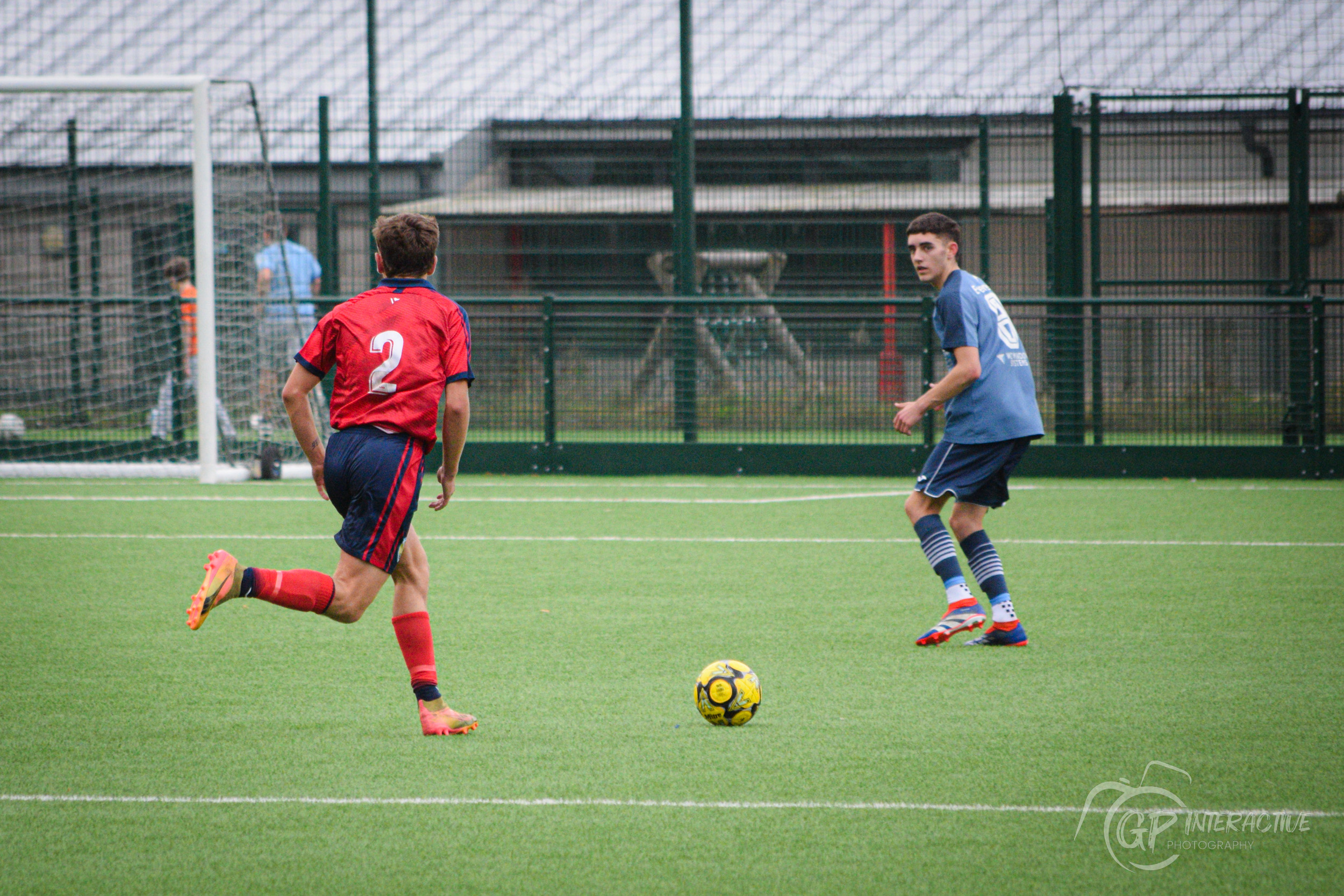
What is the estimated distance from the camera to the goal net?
36.8 ft

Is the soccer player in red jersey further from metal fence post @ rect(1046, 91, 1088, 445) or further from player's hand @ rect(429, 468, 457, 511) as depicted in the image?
metal fence post @ rect(1046, 91, 1088, 445)

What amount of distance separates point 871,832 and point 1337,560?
205 inches

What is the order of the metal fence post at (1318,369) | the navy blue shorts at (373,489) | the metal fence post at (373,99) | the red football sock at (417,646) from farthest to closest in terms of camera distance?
the metal fence post at (373,99), the metal fence post at (1318,369), the red football sock at (417,646), the navy blue shorts at (373,489)

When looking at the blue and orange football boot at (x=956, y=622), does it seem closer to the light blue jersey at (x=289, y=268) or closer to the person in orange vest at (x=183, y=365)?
the light blue jersey at (x=289, y=268)

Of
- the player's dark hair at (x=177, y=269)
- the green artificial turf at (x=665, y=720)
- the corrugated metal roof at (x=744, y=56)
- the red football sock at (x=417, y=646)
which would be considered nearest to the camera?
the green artificial turf at (x=665, y=720)

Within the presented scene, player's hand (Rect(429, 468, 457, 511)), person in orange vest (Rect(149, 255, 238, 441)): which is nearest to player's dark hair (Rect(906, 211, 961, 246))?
player's hand (Rect(429, 468, 457, 511))

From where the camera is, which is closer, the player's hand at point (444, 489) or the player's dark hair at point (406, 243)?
the player's dark hair at point (406, 243)

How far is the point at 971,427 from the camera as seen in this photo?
5.59 meters

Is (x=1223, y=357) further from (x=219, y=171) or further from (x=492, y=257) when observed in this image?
(x=219, y=171)

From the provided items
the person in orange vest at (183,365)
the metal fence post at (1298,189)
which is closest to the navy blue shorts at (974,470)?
the person in orange vest at (183,365)

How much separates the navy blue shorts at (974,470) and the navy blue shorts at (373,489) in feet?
7.63

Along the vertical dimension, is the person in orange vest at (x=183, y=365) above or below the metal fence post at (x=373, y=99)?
below

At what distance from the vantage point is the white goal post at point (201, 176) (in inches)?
417

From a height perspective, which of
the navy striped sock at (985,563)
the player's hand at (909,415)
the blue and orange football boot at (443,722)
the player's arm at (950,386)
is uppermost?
the player's arm at (950,386)
